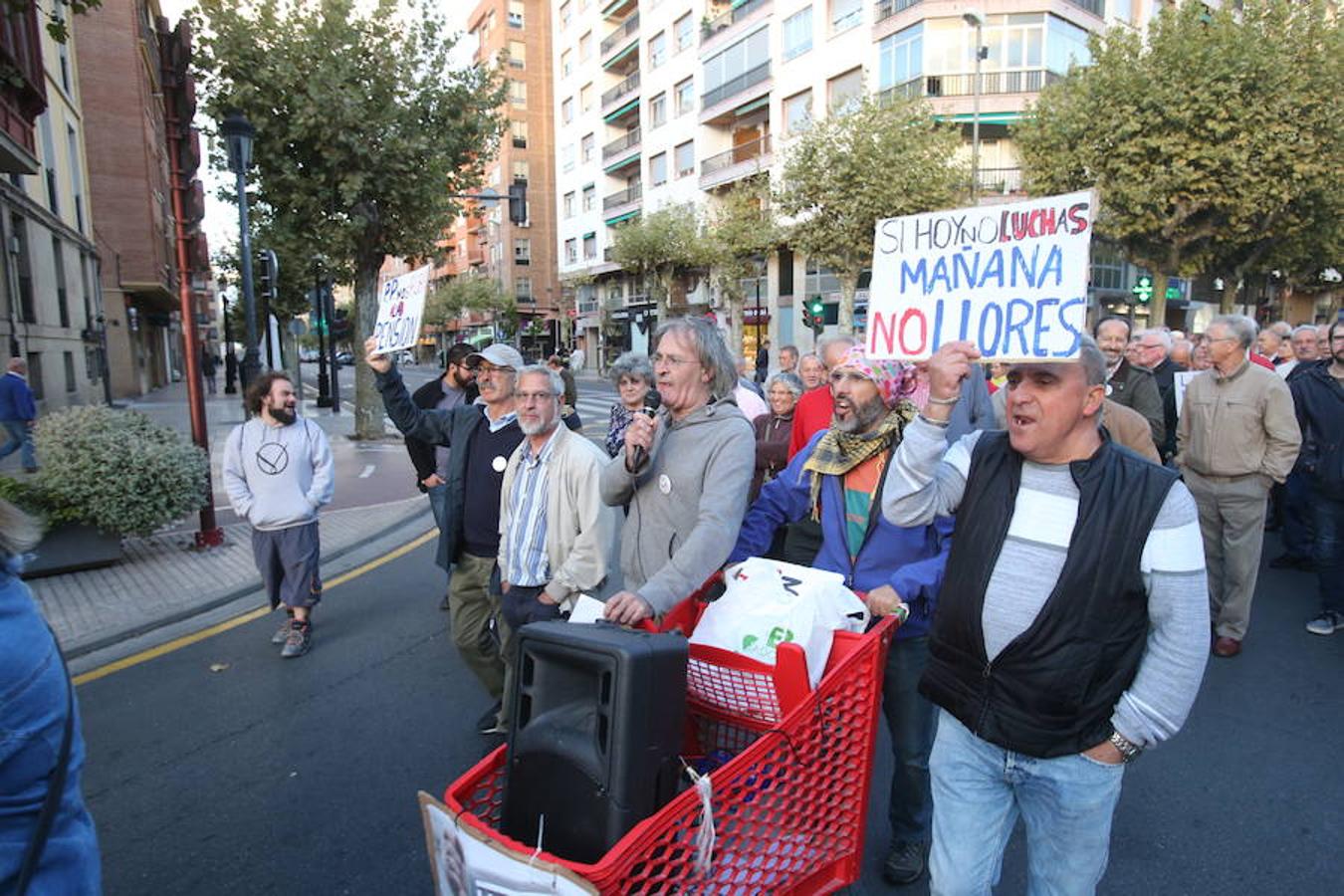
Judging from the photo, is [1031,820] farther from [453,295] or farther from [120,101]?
[453,295]

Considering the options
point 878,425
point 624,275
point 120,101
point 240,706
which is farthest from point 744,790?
point 624,275

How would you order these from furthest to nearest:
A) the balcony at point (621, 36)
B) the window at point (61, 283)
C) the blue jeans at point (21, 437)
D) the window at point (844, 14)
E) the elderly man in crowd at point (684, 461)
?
1. the balcony at point (621, 36)
2. the window at point (844, 14)
3. the window at point (61, 283)
4. the blue jeans at point (21, 437)
5. the elderly man in crowd at point (684, 461)

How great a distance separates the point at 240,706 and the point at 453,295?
65.1 meters

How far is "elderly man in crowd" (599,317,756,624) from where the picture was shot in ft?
8.86

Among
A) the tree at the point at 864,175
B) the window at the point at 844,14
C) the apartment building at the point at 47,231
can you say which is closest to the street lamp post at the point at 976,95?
the tree at the point at 864,175

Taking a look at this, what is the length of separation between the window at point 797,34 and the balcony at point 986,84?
6.35m

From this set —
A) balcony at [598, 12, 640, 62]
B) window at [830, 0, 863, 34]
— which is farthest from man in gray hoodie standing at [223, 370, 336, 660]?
balcony at [598, 12, 640, 62]

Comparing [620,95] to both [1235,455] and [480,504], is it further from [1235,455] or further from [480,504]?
[480,504]

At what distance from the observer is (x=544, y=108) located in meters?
65.1

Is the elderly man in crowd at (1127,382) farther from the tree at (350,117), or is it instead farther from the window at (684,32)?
the window at (684,32)

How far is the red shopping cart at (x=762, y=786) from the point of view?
1.82m

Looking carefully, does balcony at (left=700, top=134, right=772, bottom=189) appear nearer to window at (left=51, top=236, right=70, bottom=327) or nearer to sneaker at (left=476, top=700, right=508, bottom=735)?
window at (left=51, top=236, right=70, bottom=327)

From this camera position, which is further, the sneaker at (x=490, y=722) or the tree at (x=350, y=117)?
the tree at (x=350, y=117)

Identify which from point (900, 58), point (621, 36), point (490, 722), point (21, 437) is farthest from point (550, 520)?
point (621, 36)
